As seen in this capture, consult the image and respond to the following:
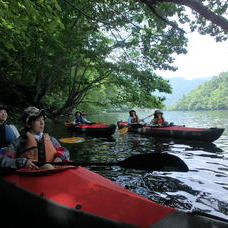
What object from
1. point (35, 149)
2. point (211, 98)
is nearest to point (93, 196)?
point (35, 149)

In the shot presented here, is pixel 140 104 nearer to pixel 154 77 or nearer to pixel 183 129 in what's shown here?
pixel 154 77

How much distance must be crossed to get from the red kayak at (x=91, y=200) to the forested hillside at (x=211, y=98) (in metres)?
116

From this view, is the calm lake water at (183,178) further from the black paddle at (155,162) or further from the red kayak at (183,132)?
the red kayak at (183,132)

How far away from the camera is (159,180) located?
22.3 feet

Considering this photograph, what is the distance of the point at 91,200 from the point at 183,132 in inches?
459

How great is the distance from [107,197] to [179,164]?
83.7 inches

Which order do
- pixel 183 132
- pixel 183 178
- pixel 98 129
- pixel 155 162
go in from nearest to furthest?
pixel 155 162 → pixel 183 178 → pixel 183 132 → pixel 98 129

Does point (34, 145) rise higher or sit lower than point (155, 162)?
higher

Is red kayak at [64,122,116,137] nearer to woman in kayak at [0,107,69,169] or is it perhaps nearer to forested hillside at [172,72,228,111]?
woman in kayak at [0,107,69,169]

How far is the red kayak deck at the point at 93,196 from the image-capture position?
294cm

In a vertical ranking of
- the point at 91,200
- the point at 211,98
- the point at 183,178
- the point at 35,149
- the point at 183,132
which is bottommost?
the point at 183,178

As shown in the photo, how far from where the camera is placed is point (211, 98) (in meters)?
134

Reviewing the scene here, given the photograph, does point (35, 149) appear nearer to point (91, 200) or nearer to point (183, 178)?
point (91, 200)

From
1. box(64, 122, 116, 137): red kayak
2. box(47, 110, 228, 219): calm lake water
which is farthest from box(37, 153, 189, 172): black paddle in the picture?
box(64, 122, 116, 137): red kayak
